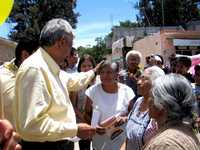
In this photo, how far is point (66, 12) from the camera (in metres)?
66.9

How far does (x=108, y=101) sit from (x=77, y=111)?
0.60m

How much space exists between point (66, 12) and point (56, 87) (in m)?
63.3

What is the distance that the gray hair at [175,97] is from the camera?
11.3ft

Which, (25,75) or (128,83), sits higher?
(25,75)

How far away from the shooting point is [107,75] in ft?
21.3

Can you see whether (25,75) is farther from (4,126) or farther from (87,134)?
(4,126)

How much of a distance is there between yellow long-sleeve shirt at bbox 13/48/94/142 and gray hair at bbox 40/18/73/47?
0.12 meters

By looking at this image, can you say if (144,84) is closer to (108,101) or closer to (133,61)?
(108,101)

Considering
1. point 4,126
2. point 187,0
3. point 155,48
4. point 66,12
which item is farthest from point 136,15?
point 4,126

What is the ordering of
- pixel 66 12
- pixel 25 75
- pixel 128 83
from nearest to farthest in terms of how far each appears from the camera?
pixel 25 75, pixel 128 83, pixel 66 12

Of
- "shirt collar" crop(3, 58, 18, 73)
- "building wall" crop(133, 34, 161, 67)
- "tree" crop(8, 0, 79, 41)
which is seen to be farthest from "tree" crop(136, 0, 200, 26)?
"shirt collar" crop(3, 58, 18, 73)

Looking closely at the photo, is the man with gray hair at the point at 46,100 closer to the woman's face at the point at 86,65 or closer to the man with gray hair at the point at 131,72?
the woman's face at the point at 86,65

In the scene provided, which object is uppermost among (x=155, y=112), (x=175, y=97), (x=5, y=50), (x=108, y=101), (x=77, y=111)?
(x=175, y=97)

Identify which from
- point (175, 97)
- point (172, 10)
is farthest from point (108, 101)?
point (172, 10)
